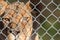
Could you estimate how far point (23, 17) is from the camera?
16.1ft

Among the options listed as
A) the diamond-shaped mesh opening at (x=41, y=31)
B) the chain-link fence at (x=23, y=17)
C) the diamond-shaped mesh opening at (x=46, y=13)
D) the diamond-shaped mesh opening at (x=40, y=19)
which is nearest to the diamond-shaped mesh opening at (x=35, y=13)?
the chain-link fence at (x=23, y=17)

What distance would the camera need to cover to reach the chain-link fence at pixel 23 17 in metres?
4.87

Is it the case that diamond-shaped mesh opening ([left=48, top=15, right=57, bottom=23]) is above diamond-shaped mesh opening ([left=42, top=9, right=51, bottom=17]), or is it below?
below

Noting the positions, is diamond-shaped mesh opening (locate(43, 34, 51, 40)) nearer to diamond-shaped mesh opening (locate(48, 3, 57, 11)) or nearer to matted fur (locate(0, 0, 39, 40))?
diamond-shaped mesh opening (locate(48, 3, 57, 11))

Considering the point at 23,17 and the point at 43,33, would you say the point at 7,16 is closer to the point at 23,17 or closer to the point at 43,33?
the point at 23,17

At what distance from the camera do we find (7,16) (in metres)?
4.87

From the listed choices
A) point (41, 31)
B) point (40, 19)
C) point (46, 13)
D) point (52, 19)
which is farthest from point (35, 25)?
point (52, 19)

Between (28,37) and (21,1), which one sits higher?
(21,1)

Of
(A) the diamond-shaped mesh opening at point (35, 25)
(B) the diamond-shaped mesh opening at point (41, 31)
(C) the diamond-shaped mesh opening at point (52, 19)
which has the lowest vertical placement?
(B) the diamond-shaped mesh opening at point (41, 31)

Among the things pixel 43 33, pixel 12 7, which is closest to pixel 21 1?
pixel 12 7

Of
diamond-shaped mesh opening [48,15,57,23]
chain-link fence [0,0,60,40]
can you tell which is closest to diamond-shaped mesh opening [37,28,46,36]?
chain-link fence [0,0,60,40]

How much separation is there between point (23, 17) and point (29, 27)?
0.20 metres

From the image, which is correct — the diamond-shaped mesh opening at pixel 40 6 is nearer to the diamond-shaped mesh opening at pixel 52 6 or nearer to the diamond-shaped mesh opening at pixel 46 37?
the diamond-shaped mesh opening at pixel 52 6

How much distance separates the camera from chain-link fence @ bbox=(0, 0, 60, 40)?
4.87 meters
